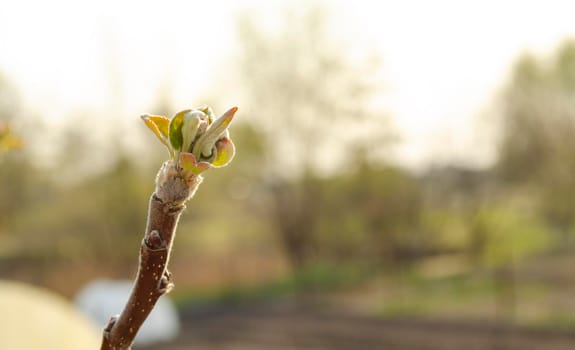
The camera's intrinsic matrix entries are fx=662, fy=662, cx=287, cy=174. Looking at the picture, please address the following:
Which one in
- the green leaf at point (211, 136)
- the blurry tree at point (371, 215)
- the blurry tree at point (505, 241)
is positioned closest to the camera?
the green leaf at point (211, 136)

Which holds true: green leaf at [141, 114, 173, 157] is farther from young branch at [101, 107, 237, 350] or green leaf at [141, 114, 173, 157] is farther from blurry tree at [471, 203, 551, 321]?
blurry tree at [471, 203, 551, 321]

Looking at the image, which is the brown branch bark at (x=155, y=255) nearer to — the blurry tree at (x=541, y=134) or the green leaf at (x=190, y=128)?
the green leaf at (x=190, y=128)

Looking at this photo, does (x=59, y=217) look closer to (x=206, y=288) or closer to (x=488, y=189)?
(x=206, y=288)

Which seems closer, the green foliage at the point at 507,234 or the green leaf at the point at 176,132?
the green leaf at the point at 176,132

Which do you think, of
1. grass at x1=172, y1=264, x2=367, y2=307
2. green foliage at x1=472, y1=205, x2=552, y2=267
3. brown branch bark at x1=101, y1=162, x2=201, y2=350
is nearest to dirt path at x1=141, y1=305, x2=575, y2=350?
green foliage at x1=472, y1=205, x2=552, y2=267

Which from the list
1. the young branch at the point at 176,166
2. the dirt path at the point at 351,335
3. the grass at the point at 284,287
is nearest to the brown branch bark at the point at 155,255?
the young branch at the point at 176,166

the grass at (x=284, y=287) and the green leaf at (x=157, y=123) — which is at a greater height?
the grass at (x=284, y=287)

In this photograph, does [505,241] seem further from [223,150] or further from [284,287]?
[223,150]
